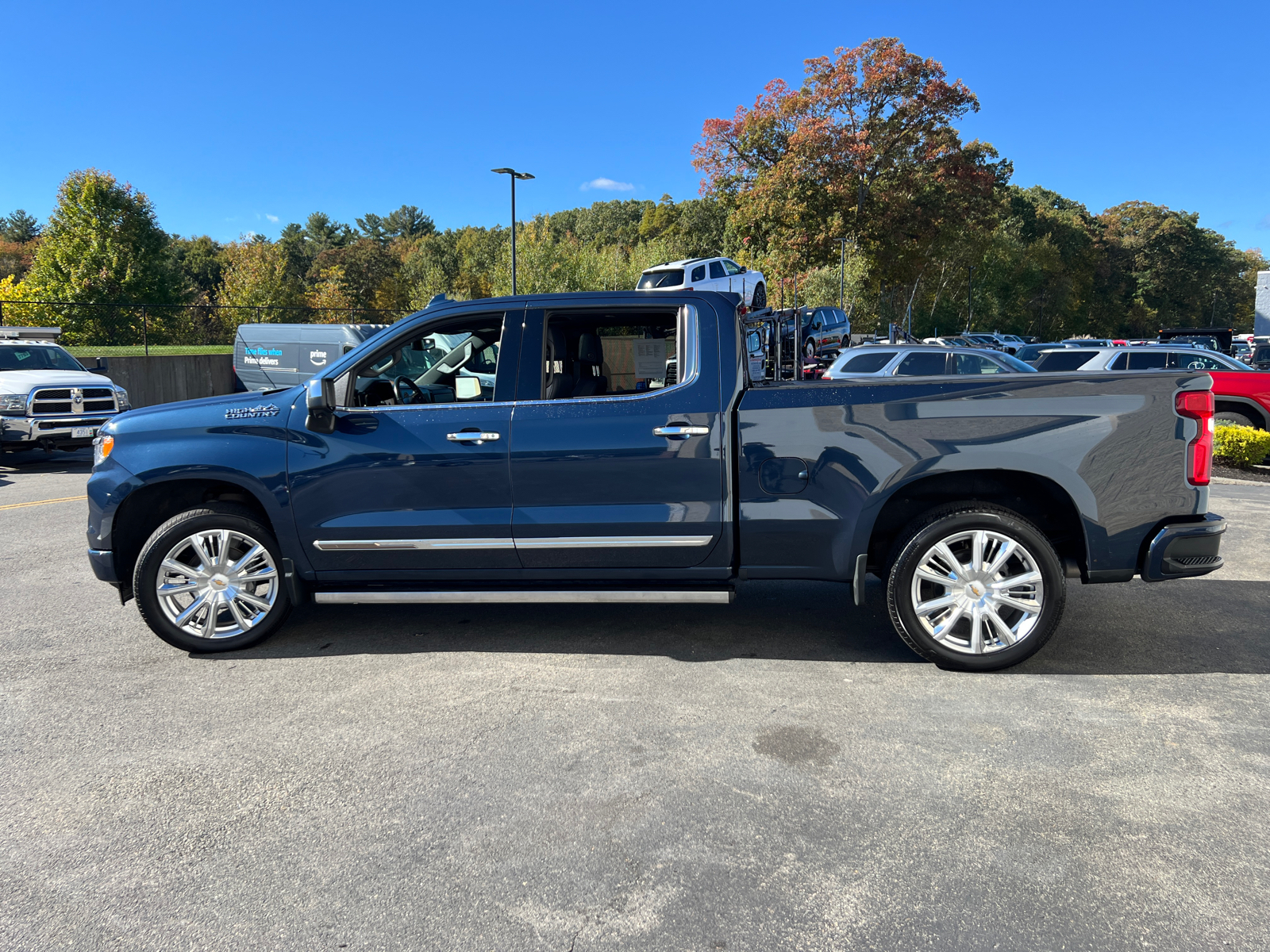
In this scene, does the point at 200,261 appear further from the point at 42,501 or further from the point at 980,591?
the point at 980,591

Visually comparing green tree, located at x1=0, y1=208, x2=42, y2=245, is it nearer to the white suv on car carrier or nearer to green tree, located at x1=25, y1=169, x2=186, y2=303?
green tree, located at x1=25, y1=169, x2=186, y2=303

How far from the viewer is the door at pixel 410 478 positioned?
4.52 metres

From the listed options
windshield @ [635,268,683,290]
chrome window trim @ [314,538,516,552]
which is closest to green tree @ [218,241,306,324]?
windshield @ [635,268,683,290]

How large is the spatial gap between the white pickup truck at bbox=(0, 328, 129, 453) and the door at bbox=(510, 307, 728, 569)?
10.6m

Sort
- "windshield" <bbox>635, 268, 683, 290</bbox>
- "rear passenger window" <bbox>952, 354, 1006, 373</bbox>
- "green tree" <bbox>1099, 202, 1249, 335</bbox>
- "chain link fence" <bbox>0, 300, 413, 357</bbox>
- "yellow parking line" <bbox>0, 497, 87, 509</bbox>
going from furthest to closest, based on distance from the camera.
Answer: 1. "green tree" <bbox>1099, 202, 1249, 335</bbox>
2. "windshield" <bbox>635, 268, 683, 290</bbox>
3. "chain link fence" <bbox>0, 300, 413, 357</bbox>
4. "rear passenger window" <bbox>952, 354, 1006, 373</bbox>
5. "yellow parking line" <bbox>0, 497, 87, 509</bbox>

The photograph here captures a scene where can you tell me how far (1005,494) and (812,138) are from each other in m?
39.9

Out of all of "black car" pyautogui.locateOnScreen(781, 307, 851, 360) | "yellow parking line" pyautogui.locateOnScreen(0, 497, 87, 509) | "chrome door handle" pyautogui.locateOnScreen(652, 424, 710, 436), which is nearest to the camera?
"chrome door handle" pyautogui.locateOnScreen(652, 424, 710, 436)

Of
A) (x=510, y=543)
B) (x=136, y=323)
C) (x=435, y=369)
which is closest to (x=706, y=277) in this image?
(x=136, y=323)

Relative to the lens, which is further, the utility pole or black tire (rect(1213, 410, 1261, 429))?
the utility pole

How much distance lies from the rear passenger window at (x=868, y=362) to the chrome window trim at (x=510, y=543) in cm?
1159

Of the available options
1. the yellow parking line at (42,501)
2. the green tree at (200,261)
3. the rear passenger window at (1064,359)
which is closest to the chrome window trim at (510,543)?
the yellow parking line at (42,501)

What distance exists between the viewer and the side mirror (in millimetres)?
4562

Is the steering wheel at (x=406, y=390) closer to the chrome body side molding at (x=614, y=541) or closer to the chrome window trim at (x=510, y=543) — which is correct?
the chrome window trim at (x=510, y=543)

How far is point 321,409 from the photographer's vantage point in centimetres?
459
